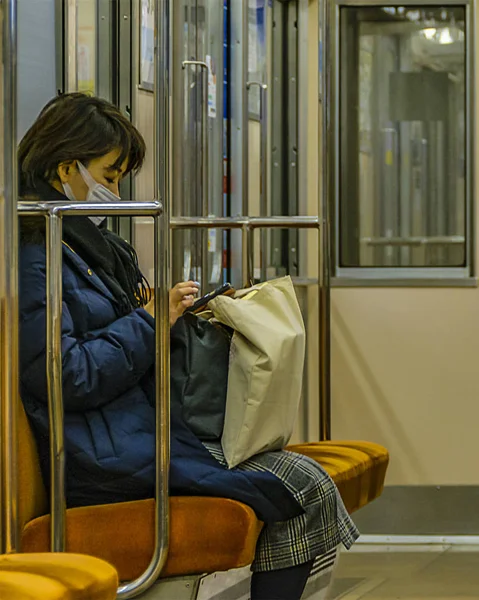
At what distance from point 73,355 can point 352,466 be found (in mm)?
880

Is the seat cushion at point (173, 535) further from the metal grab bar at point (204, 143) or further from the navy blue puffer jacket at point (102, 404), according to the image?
the metal grab bar at point (204, 143)

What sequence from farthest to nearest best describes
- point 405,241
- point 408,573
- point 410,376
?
1. point 405,241
2. point 410,376
3. point 408,573

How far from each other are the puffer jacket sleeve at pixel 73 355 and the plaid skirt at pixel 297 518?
0.84 ft

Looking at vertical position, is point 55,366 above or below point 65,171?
below

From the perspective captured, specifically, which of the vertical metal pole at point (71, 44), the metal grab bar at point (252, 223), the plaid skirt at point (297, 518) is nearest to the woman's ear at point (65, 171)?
the vertical metal pole at point (71, 44)

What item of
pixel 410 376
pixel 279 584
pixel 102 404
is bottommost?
pixel 279 584

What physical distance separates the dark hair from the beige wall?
2.07 meters

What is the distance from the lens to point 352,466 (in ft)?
8.25

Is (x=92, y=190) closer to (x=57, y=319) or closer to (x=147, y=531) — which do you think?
(x=57, y=319)

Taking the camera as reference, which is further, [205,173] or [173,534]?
[205,173]

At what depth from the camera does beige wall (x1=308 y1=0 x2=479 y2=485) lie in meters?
4.02

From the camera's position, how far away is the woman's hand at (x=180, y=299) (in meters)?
2.05

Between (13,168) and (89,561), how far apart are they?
712 millimetres

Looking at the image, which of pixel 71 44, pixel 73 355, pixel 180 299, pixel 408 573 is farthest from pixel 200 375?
pixel 408 573
